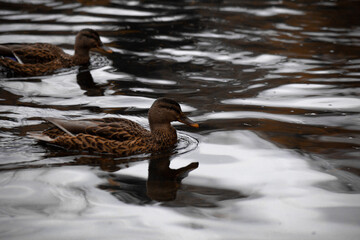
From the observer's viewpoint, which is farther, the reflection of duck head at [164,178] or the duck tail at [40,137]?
the duck tail at [40,137]

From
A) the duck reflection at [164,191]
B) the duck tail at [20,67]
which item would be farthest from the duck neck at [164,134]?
the duck tail at [20,67]

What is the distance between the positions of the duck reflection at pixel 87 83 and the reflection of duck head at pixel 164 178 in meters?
3.07

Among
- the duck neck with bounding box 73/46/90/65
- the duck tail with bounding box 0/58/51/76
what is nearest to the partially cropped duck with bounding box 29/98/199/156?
the duck tail with bounding box 0/58/51/76

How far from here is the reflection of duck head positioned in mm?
5629

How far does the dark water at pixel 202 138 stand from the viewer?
16.8 feet

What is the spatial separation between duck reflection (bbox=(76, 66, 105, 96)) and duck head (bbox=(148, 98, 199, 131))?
7.88 ft

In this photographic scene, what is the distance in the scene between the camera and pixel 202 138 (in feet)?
24.0

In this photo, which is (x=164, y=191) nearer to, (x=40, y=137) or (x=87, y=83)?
(x=40, y=137)

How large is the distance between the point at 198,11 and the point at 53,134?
35.1 feet

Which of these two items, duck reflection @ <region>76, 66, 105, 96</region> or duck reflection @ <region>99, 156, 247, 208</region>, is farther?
duck reflection @ <region>76, 66, 105, 96</region>

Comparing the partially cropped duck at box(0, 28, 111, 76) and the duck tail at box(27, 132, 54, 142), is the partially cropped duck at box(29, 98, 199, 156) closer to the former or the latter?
the duck tail at box(27, 132, 54, 142)

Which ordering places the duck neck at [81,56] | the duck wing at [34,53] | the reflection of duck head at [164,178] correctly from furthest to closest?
the duck neck at [81,56], the duck wing at [34,53], the reflection of duck head at [164,178]

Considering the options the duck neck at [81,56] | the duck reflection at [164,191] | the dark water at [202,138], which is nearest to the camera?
the dark water at [202,138]

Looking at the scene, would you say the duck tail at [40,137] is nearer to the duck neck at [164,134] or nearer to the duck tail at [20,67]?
the duck neck at [164,134]
